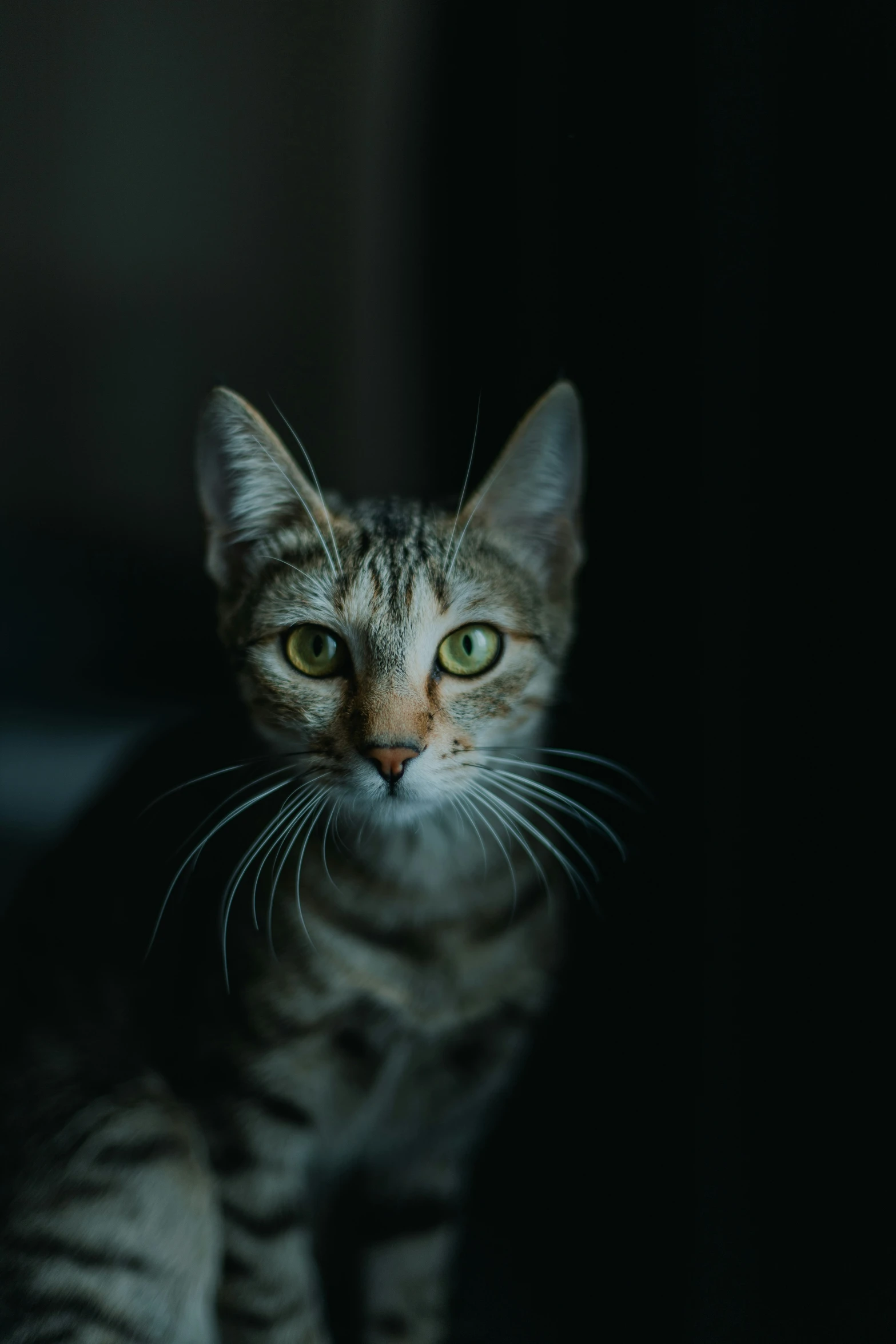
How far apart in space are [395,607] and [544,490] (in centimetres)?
15

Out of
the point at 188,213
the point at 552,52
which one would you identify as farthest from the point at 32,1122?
the point at 552,52

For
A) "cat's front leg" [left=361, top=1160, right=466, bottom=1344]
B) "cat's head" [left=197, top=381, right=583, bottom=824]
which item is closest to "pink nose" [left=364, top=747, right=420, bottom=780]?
"cat's head" [left=197, top=381, right=583, bottom=824]

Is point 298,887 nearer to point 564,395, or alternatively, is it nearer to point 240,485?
point 240,485

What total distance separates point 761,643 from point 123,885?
0.57 m

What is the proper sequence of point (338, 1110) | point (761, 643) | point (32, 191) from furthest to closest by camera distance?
point (32, 191) → point (338, 1110) → point (761, 643)

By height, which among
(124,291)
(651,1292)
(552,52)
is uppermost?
(552,52)

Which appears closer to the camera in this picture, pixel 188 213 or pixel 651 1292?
pixel 651 1292

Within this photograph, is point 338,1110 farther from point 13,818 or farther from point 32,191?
point 32,191

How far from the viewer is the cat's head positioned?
67 centimetres

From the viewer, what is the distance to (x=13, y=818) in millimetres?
967

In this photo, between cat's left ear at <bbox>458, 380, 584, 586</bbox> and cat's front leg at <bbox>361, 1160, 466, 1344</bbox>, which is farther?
cat's front leg at <bbox>361, 1160, 466, 1344</bbox>

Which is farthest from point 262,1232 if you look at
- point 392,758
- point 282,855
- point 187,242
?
point 187,242

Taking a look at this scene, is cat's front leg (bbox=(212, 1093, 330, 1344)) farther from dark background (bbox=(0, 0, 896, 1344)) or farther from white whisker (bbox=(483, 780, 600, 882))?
white whisker (bbox=(483, 780, 600, 882))

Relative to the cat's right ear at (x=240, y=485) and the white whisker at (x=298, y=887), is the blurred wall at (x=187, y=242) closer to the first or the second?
the cat's right ear at (x=240, y=485)
